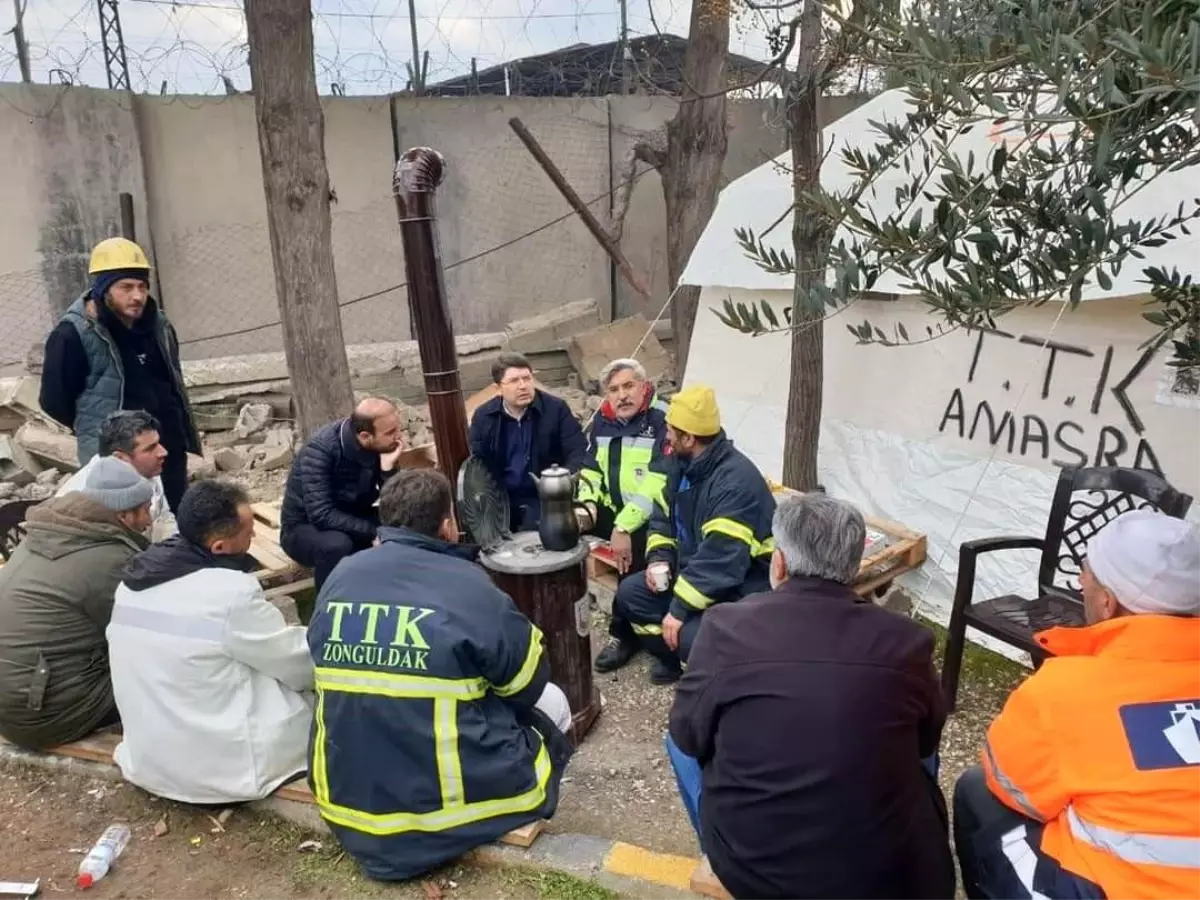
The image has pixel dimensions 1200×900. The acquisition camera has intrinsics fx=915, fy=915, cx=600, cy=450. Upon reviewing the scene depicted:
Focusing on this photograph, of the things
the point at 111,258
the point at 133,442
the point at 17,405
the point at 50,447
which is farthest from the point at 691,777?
the point at 17,405

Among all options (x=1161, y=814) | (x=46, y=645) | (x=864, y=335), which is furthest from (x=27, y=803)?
(x=1161, y=814)

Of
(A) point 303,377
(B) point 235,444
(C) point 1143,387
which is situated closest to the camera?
(C) point 1143,387

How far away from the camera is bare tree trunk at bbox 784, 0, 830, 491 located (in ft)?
14.8

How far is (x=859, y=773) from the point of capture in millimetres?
1965

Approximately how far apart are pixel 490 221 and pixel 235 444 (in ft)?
12.0

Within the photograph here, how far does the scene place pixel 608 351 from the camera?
31.2ft

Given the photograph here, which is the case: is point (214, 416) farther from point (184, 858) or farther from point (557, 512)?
point (184, 858)

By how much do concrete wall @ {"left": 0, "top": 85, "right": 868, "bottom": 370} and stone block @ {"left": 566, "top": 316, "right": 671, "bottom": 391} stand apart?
0.92m

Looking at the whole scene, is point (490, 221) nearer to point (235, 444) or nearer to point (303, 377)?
point (235, 444)

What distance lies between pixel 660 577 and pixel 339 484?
158cm

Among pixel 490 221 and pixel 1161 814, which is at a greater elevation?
pixel 490 221

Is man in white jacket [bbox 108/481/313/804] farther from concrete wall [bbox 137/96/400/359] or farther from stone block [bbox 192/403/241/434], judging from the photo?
concrete wall [bbox 137/96/400/359]

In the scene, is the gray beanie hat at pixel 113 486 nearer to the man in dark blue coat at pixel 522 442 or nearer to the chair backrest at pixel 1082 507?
the man in dark blue coat at pixel 522 442

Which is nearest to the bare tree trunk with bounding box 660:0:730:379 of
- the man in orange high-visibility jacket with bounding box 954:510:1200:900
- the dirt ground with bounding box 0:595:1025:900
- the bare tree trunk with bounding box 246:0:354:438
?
the bare tree trunk with bounding box 246:0:354:438
